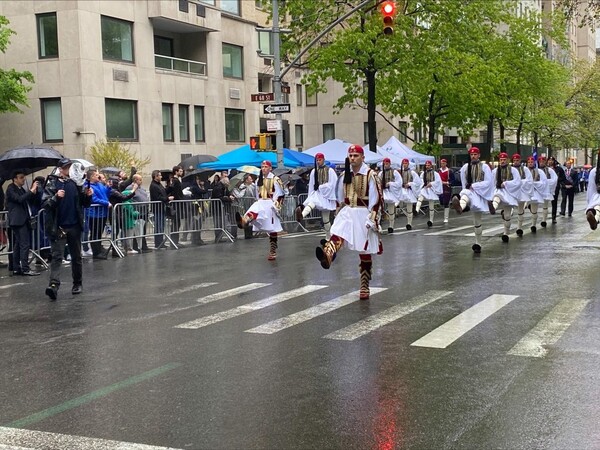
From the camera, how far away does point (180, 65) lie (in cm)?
3731

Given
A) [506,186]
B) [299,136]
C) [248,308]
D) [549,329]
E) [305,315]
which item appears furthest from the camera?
[299,136]

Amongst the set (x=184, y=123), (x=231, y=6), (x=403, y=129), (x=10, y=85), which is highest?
(x=231, y=6)

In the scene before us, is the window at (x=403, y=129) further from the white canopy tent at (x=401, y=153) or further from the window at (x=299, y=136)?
the white canopy tent at (x=401, y=153)

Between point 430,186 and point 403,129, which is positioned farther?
point 403,129

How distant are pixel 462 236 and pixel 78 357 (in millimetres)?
13891

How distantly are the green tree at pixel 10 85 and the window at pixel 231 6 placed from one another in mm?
13493

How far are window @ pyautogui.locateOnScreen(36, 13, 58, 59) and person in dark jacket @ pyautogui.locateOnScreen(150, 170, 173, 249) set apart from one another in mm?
15446

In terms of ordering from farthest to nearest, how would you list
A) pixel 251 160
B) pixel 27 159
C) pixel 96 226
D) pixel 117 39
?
1. pixel 117 39
2. pixel 251 160
3. pixel 27 159
4. pixel 96 226

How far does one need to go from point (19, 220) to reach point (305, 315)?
7.35 metres

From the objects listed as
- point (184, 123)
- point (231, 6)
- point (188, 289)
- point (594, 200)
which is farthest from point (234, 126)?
point (594, 200)

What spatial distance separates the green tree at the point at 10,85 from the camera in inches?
1135

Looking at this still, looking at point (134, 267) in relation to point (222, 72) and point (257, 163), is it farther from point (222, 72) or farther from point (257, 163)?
point (222, 72)

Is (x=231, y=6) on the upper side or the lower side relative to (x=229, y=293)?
upper

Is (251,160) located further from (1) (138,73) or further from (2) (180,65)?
(2) (180,65)
